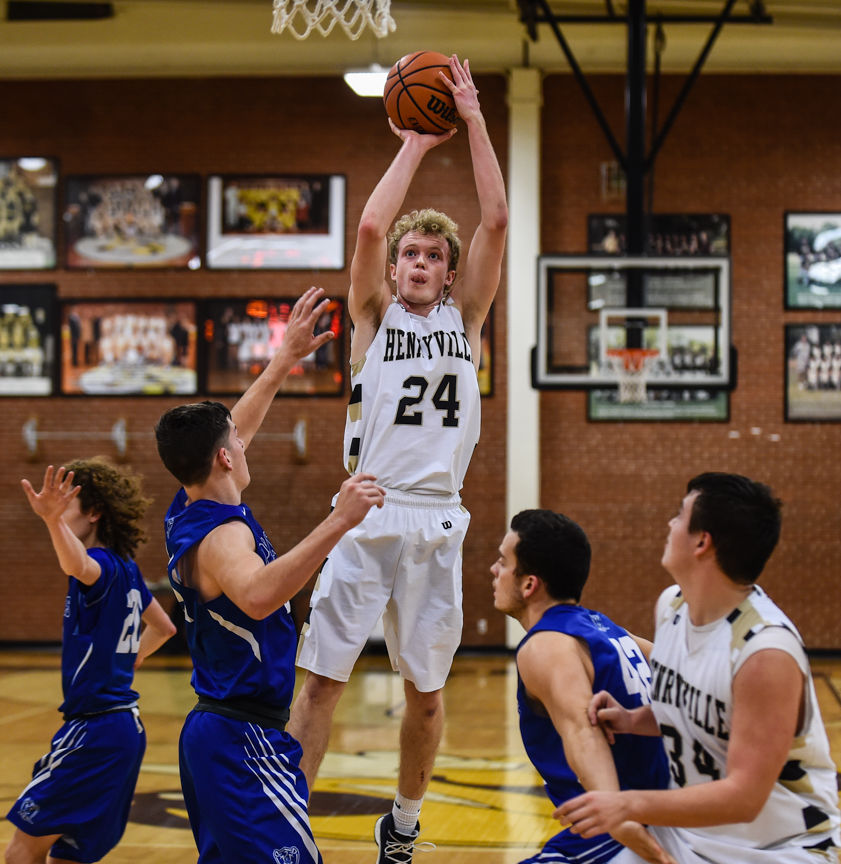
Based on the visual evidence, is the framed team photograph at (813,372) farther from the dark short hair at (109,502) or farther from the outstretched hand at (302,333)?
the dark short hair at (109,502)

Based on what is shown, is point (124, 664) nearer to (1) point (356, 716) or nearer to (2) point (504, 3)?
(1) point (356, 716)

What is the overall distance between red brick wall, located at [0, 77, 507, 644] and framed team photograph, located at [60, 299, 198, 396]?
0.12 m

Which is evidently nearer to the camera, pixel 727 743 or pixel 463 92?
pixel 727 743

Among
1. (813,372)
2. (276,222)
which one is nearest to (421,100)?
(276,222)

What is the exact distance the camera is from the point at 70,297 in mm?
10047

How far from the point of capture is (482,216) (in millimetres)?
3564

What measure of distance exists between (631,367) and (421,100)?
14.6 ft

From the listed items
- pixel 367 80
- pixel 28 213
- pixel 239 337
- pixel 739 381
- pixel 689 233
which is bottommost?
pixel 739 381

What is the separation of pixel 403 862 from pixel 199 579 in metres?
1.47

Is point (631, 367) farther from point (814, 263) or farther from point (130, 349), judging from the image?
point (130, 349)

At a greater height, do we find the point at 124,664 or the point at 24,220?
the point at 24,220

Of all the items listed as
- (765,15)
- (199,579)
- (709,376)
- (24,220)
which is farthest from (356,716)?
(765,15)

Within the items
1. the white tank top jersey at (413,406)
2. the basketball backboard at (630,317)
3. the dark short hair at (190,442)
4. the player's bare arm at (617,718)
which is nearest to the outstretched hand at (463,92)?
the white tank top jersey at (413,406)

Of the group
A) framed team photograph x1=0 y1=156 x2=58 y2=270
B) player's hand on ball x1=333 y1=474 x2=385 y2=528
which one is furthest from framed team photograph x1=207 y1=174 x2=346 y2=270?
player's hand on ball x1=333 y1=474 x2=385 y2=528
